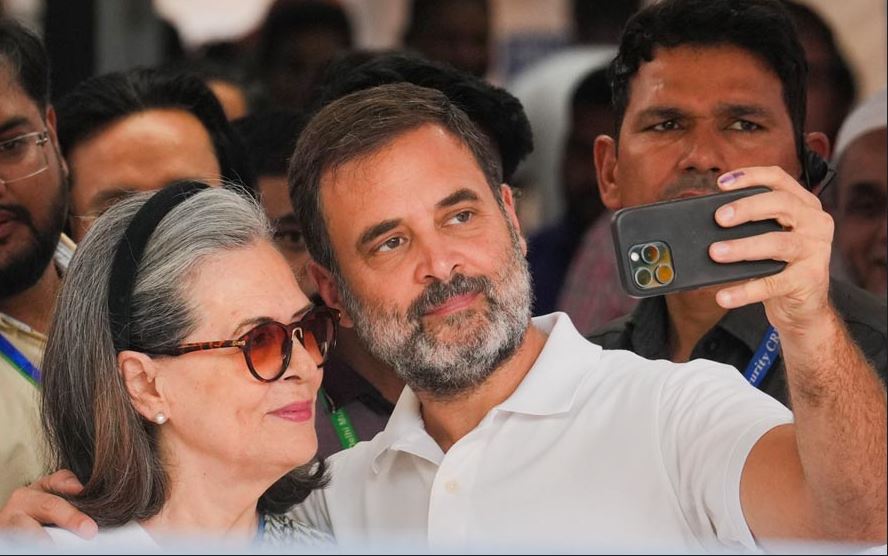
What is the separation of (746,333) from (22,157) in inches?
61.4

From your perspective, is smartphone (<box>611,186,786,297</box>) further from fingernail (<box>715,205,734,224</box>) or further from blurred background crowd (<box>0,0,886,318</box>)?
blurred background crowd (<box>0,0,886,318</box>)

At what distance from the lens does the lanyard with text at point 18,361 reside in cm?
310

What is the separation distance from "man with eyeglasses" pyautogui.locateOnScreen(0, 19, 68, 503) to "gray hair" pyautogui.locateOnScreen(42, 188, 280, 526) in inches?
17.0

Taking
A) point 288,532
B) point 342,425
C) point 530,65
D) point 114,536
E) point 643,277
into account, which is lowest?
point 530,65

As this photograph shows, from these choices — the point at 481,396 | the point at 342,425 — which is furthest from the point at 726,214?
the point at 342,425

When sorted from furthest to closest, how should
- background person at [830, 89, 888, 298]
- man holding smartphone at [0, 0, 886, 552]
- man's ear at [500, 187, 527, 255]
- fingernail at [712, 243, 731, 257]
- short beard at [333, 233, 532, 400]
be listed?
background person at [830, 89, 888, 298] < man's ear at [500, 187, 527, 255] < short beard at [333, 233, 532, 400] < man holding smartphone at [0, 0, 886, 552] < fingernail at [712, 243, 731, 257]

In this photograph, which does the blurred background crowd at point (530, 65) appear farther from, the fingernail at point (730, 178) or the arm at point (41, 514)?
the fingernail at point (730, 178)

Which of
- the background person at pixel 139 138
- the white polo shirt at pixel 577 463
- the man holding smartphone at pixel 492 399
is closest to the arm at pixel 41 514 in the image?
the man holding smartphone at pixel 492 399

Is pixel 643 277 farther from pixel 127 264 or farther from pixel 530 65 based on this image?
pixel 530 65

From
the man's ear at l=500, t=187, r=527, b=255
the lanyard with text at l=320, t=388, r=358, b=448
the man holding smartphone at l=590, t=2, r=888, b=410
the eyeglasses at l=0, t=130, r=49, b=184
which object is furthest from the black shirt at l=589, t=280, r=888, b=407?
the eyeglasses at l=0, t=130, r=49, b=184

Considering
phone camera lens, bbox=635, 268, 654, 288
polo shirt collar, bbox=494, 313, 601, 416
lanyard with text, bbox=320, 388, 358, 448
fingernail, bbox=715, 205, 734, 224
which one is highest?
fingernail, bbox=715, 205, 734, 224

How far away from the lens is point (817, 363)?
2062 mm

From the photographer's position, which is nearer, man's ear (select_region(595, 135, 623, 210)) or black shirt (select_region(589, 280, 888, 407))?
black shirt (select_region(589, 280, 888, 407))

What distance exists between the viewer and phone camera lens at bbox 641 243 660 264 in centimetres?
205
